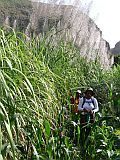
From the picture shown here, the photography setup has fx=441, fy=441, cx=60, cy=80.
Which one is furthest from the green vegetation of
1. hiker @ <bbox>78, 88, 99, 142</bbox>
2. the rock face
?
the rock face

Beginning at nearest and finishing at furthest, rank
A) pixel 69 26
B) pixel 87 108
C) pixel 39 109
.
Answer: pixel 39 109 < pixel 87 108 < pixel 69 26

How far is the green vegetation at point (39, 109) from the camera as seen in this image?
2.74m

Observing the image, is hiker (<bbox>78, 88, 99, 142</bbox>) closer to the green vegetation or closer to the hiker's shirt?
the hiker's shirt

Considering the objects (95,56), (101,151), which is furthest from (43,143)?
(95,56)

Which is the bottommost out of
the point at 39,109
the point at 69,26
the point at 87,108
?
the point at 87,108

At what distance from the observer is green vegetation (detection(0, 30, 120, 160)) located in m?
2.74

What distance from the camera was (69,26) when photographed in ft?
22.3

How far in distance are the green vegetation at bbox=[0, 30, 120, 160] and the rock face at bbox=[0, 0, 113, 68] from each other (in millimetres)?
662

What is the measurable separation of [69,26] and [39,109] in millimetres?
3598

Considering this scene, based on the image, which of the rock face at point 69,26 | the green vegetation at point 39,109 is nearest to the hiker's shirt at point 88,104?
the green vegetation at point 39,109

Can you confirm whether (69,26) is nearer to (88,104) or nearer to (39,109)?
(88,104)

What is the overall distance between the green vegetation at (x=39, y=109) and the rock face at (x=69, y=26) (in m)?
0.66

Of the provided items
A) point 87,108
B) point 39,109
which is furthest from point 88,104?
point 39,109

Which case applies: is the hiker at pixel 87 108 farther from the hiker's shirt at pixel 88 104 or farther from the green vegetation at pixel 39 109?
the green vegetation at pixel 39 109
